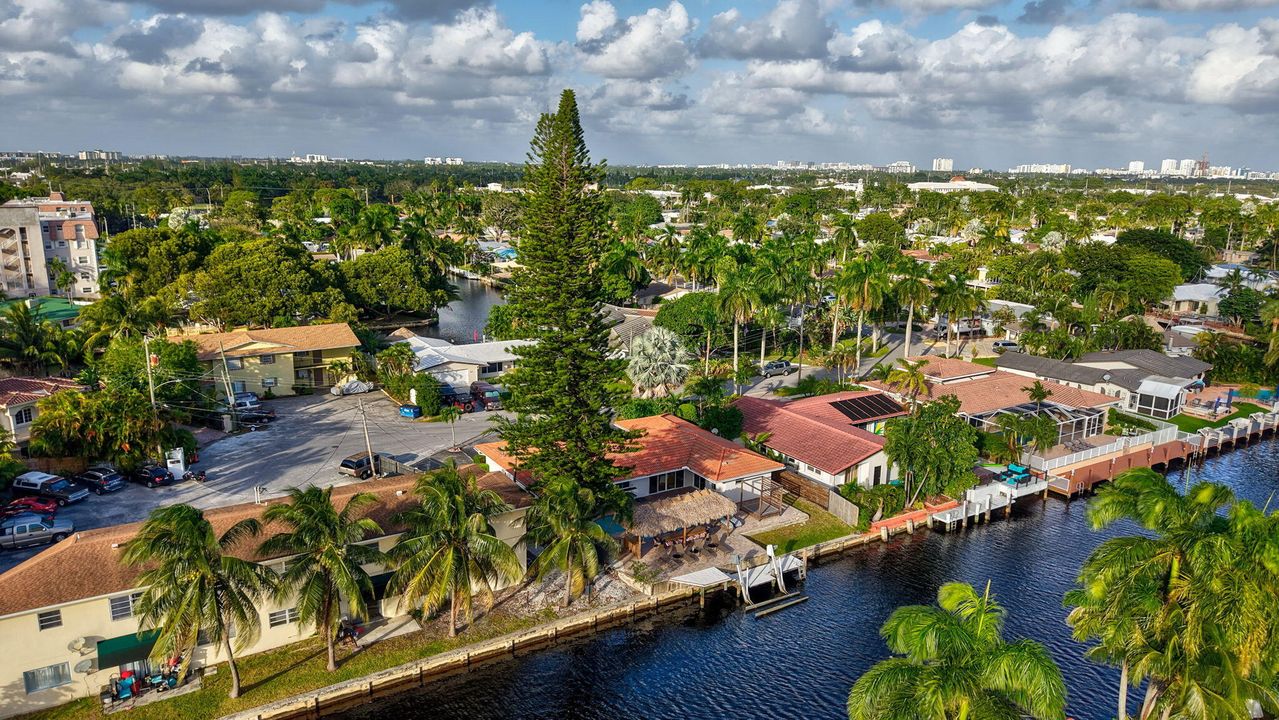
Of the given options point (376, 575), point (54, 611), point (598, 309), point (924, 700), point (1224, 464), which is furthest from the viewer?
point (1224, 464)

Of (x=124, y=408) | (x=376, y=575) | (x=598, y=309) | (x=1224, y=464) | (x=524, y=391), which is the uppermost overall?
(x=598, y=309)

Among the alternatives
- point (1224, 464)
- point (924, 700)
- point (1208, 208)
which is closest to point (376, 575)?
point (924, 700)

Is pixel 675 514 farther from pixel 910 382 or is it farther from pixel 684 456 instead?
pixel 910 382

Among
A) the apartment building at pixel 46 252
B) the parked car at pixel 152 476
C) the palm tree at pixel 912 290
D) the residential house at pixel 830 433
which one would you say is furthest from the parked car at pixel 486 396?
the apartment building at pixel 46 252

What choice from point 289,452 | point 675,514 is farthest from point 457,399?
point 675,514

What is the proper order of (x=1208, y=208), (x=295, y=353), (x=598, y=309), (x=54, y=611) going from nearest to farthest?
1. (x=54, y=611)
2. (x=598, y=309)
3. (x=295, y=353)
4. (x=1208, y=208)

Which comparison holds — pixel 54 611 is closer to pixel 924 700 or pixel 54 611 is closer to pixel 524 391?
pixel 524 391

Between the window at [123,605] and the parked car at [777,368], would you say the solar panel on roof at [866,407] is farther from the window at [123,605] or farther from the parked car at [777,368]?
the window at [123,605]
